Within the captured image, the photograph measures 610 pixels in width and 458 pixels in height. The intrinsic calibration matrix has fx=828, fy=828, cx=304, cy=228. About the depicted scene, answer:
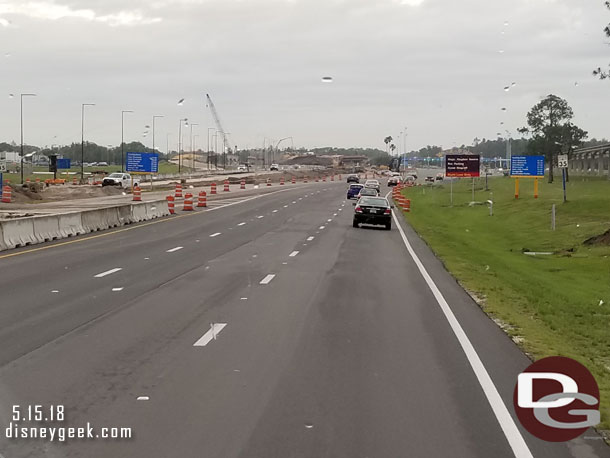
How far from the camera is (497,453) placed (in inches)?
269

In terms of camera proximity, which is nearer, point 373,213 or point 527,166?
point 373,213

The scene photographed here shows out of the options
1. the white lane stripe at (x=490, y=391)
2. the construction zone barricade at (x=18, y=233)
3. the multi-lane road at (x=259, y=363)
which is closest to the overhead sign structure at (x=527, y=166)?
the construction zone barricade at (x=18, y=233)

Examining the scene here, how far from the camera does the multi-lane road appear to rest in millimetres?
7102

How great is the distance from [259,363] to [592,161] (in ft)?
439

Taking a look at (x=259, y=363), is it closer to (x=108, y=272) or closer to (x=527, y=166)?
(x=108, y=272)

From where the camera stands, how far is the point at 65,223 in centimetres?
3216

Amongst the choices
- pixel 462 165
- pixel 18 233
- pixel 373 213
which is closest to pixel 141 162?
pixel 462 165

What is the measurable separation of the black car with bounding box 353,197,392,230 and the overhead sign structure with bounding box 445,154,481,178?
3153 cm

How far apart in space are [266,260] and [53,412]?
16.3 metres

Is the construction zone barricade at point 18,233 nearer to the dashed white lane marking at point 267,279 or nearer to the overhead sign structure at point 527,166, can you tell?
the dashed white lane marking at point 267,279

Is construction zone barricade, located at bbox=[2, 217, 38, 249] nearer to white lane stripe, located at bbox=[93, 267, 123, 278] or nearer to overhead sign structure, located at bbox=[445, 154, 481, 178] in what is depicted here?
white lane stripe, located at bbox=[93, 267, 123, 278]

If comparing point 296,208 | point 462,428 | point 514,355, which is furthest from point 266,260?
point 296,208

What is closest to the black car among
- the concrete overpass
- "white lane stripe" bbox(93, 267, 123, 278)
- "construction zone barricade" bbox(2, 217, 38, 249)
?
"construction zone barricade" bbox(2, 217, 38, 249)

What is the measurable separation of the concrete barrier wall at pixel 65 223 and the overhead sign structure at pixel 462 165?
33754 mm
